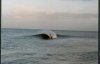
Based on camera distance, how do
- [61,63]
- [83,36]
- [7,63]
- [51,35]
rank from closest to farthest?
[7,63]
[61,63]
[51,35]
[83,36]

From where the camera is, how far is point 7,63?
2963mm

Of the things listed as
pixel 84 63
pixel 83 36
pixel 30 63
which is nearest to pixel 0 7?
pixel 30 63

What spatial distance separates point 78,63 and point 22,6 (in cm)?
174

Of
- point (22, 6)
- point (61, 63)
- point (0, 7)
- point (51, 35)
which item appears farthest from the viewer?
point (51, 35)

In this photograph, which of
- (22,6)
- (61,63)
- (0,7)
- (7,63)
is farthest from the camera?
(61,63)

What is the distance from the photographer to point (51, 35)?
847 centimetres

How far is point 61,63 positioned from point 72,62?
0.22 m

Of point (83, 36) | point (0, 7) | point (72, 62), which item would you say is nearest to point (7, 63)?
point (72, 62)

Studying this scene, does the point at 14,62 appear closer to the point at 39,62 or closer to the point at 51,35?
the point at 39,62

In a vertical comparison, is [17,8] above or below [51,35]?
above

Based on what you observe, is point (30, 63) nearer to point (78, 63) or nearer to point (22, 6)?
point (78, 63)

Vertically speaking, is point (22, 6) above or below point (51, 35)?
above

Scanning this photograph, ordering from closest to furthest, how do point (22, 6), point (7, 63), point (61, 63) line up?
point (22, 6) → point (7, 63) → point (61, 63)

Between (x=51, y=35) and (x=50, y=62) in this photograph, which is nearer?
(x=50, y=62)
